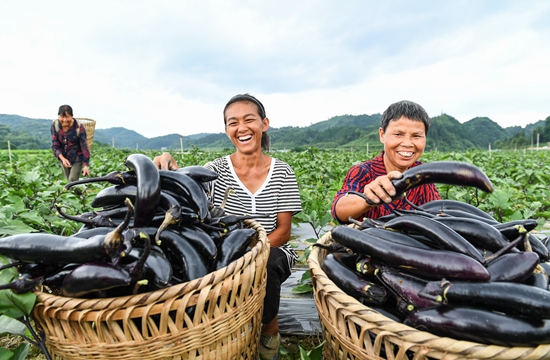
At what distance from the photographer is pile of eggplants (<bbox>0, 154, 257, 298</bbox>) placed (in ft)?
3.32

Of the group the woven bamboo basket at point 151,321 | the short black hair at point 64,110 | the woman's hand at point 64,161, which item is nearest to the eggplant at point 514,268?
the woven bamboo basket at point 151,321

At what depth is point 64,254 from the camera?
3.39 ft

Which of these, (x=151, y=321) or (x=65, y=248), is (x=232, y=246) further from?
(x=65, y=248)

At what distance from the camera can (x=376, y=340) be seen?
942 mm

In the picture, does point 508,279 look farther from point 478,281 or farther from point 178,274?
point 178,274

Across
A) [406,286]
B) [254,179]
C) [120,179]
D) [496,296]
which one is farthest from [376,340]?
[254,179]

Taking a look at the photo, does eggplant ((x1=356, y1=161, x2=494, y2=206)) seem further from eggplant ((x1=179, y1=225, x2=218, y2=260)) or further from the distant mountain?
the distant mountain

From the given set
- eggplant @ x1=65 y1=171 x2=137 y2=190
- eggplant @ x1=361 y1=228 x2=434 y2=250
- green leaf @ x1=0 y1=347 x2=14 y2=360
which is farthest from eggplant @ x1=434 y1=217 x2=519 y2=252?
green leaf @ x1=0 y1=347 x2=14 y2=360

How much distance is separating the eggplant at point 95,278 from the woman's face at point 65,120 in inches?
219

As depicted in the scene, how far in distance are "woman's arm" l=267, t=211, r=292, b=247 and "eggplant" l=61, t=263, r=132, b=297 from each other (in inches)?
48.1

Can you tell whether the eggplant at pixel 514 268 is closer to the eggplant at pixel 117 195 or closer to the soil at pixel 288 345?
the soil at pixel 288 345

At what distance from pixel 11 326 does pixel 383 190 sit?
4.68 feet

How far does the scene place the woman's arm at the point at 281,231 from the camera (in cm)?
217

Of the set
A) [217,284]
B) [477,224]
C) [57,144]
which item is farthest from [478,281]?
[57,144]
